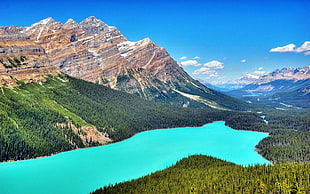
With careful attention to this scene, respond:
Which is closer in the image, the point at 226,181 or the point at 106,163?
the point at 226,181

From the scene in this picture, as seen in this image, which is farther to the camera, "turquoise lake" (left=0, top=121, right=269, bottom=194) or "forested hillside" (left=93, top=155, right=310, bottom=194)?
"turquoise lake" (left=0, top=121, right=269, bottom=194)

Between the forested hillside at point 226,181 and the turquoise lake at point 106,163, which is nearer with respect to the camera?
the forested hillside at point 226,181

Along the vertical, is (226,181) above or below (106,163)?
below

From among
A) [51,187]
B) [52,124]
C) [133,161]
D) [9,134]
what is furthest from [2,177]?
[52,124]
